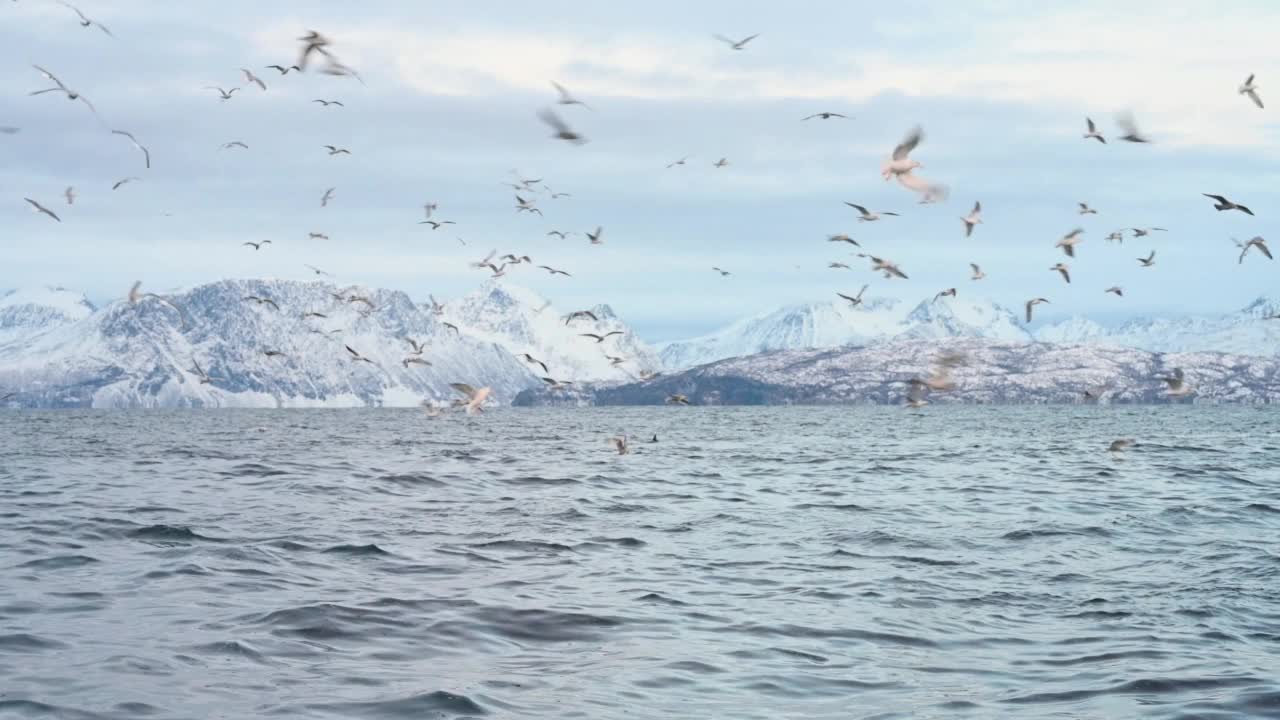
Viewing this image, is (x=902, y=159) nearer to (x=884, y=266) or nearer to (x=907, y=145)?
(x=907, y=145)

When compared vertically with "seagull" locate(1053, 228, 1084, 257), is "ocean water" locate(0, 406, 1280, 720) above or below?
below

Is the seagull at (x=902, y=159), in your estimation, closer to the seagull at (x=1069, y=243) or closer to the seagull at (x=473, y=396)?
the seagull at (x=473, y=396)

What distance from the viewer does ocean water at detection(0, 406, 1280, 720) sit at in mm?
15656

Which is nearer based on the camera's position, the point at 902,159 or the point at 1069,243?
the point at 902,159

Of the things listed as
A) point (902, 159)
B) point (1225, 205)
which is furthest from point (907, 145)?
point (1225, 205)

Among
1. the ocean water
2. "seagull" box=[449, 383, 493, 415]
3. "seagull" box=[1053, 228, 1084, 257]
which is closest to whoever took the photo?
the ocean water

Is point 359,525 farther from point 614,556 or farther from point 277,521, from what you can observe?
point 614,556

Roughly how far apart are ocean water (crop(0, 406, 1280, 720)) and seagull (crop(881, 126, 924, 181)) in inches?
267

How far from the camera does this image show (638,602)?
2200 cm

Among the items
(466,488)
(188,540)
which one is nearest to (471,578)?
(188,540)

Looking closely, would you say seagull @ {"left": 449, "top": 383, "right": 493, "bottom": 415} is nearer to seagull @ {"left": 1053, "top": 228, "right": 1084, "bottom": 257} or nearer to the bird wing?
the bird wing

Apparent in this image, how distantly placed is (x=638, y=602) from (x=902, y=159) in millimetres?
8421

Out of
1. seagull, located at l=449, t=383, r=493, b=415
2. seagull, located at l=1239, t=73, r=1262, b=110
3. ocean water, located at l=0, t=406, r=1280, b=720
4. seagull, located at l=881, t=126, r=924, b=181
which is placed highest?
seagull, located at l=1239, t=73, r=1262, b=110

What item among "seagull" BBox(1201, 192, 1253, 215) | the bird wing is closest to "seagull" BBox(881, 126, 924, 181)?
the bird wing
